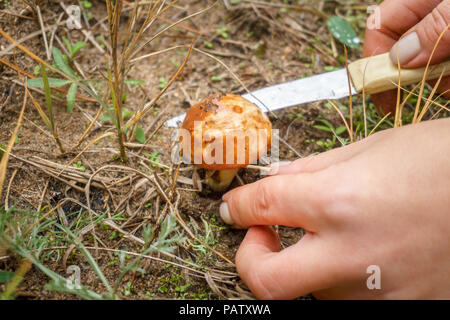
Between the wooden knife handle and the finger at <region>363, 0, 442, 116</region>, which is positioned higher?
the finger at <region>363, 0, 442, 116</region>

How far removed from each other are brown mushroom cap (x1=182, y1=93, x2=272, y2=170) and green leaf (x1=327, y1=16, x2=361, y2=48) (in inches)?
62.3

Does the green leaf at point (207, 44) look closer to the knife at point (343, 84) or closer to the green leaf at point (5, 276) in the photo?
the knife at point (343, 84)

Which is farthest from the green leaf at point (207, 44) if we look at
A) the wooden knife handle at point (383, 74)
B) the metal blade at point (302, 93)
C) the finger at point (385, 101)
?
the finger at point (385, 101)

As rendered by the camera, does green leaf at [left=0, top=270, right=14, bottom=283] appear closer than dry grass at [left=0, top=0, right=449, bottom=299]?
Yes

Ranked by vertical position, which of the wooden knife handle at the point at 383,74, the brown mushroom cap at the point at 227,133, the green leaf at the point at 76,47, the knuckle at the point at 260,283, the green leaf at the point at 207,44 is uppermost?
the green leaf at the point at 76,47

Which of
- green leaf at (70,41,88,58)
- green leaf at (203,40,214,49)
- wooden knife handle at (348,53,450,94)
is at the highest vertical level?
green leaf at (70,41,88,58)

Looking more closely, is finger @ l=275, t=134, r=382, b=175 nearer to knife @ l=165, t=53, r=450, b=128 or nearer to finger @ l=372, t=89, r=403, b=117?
knife @ l=165, t=53, r=450, b=128

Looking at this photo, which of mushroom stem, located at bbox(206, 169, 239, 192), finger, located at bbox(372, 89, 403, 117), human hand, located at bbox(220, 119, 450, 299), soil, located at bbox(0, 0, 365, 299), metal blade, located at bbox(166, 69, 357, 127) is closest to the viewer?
human hand, located at bbox(220, 119, 450, 299)

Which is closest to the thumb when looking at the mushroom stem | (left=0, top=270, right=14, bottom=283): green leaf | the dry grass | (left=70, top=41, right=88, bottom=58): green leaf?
the dry grass

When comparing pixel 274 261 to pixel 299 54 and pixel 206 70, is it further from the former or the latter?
pixel 299 54

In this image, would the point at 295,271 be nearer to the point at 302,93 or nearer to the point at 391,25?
the point at 302,93

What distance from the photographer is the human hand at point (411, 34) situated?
1.90 metres

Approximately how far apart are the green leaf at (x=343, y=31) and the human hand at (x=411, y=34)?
1.56ft

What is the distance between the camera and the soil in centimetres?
170
